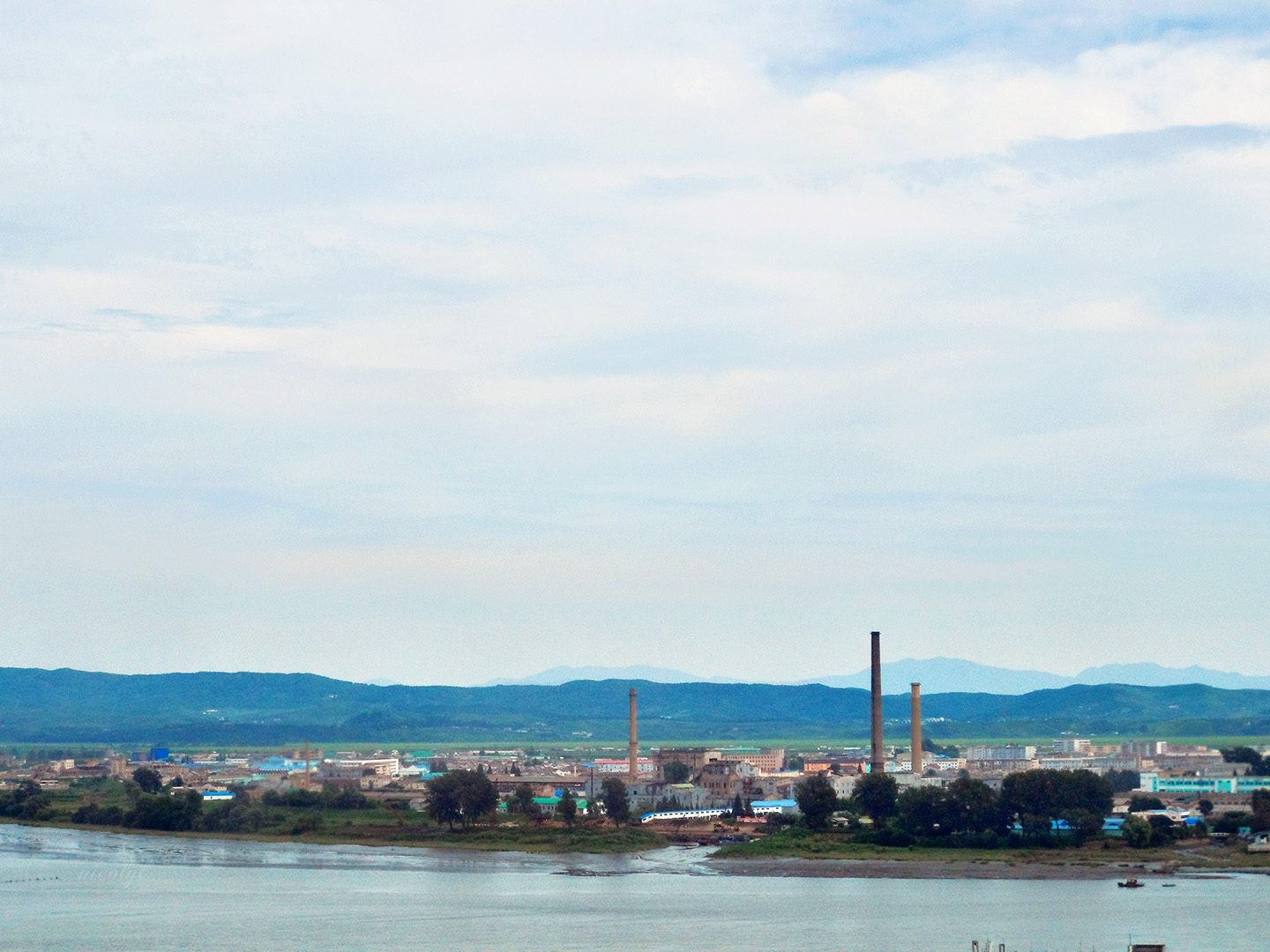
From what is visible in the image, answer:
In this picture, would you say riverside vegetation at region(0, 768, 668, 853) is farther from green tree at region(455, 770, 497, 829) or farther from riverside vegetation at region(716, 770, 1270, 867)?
riverside vegetation at region(716, 770, 1270, 867)

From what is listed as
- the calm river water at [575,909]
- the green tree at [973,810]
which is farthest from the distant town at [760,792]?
the calm river water at [575,909]

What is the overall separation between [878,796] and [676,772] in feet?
55.1

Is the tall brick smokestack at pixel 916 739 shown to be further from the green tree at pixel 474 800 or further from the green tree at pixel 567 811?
the green tree at pixel 474 800

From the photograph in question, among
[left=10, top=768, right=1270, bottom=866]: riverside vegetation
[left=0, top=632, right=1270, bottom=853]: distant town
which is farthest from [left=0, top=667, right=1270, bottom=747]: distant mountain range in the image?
[left=10, top=768, right=1270, bottom=866]: riverside vegetation

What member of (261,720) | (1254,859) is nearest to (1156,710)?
(261,720)

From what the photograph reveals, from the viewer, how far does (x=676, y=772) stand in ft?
193

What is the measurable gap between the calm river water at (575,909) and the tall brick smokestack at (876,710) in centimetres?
1370

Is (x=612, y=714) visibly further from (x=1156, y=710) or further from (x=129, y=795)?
(x=129, y=795)

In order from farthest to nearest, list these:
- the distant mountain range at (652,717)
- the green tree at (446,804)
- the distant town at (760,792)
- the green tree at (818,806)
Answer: the distant mountain range at (652,717), the green tree at (446,804), the green tree at (818,806), the distant town at (760,792)

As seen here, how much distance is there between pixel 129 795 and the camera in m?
57.8

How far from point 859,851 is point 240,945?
15875mm

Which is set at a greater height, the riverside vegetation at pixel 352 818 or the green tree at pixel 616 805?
the green tree at pixel 616 805

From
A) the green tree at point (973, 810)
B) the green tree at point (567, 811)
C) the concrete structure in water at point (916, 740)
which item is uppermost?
the concrete structure in water at point (916, 740)

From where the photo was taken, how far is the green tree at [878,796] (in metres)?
42.7
